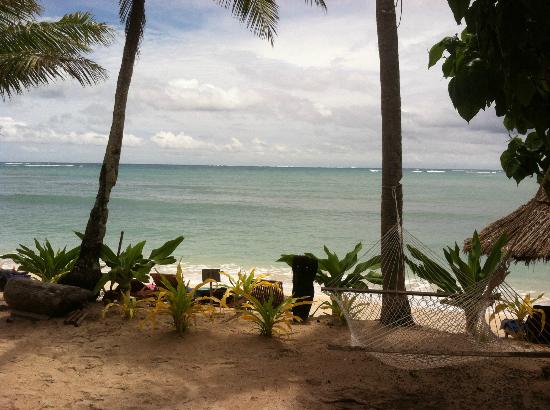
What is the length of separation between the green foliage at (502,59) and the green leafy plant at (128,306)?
11.9 ft

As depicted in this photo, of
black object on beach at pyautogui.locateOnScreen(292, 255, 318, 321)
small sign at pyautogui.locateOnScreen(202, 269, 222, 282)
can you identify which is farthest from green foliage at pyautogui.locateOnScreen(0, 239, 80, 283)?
black object on beach at pyautogui.locateOnScreen(292, 255, 318, 321)

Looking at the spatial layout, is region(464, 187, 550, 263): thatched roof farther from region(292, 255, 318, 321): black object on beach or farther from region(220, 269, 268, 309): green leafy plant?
region(220, 269, 268, 309): green leafy plant

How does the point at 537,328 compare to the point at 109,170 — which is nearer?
the point at 537,328

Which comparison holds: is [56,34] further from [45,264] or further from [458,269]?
[458,269]

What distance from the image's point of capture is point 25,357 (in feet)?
12.9

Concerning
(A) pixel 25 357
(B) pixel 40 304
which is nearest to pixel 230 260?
(B) pixel 40 304

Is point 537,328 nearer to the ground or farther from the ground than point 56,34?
nearer to the ground

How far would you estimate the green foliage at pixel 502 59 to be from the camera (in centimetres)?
159

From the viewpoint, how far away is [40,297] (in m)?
4.81

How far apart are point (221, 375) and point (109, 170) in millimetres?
2570

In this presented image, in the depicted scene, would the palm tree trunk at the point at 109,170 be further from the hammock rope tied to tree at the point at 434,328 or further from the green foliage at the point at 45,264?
the hammock rope tied to tree at the point at 434,328

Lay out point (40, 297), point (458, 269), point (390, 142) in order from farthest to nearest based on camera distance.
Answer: point (458, 269), point (40, 297), point (390, 142)

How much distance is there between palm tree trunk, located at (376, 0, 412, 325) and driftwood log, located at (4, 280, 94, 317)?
282 cm

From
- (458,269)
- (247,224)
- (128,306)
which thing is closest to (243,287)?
(128,306)
